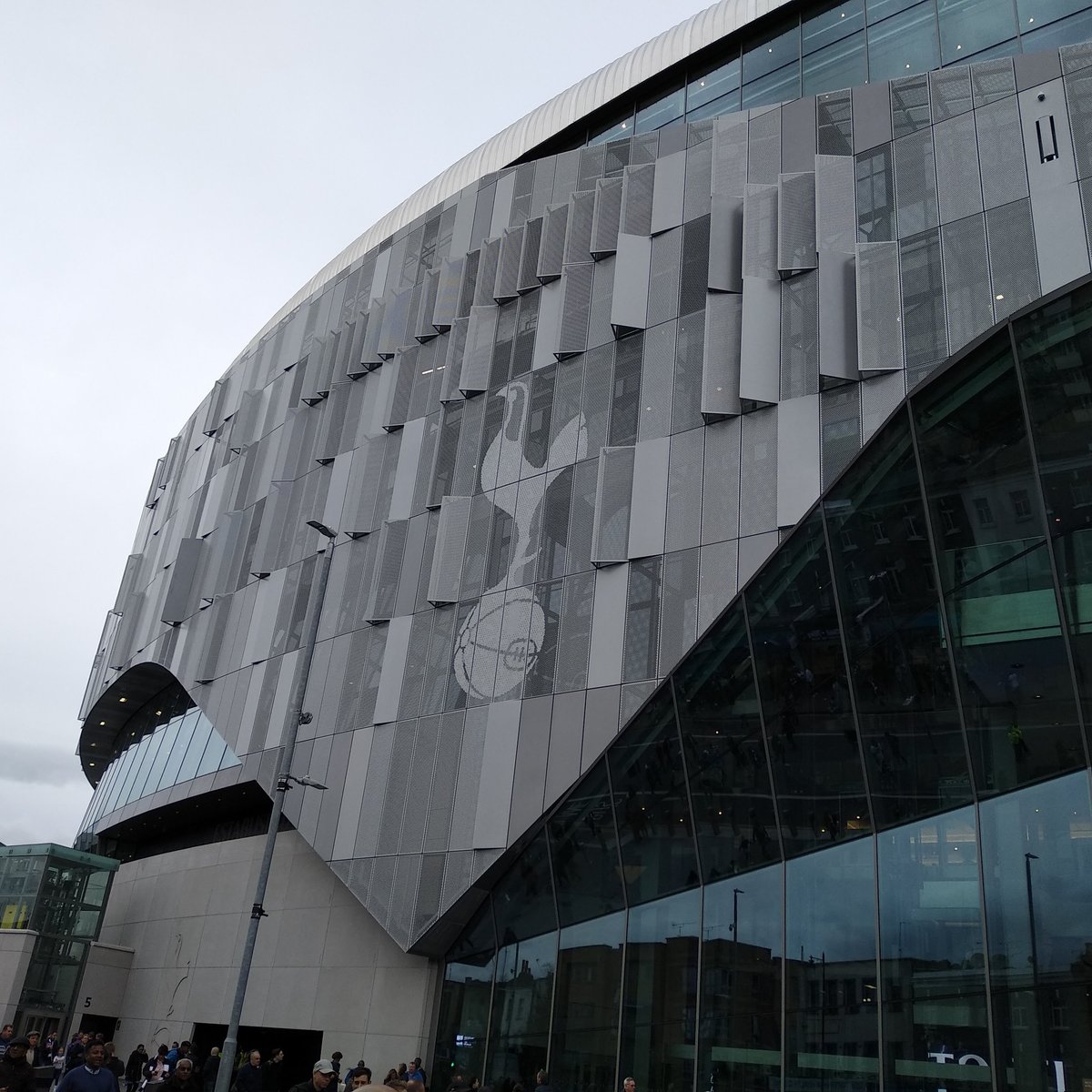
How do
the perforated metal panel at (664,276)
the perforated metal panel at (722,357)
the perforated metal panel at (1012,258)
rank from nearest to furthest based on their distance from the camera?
the perforated metal panel at (1012,258), the perforated metal panel at (722,357), the perforated metal panel at (664,276)

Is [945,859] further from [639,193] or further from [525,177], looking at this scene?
[525,177]

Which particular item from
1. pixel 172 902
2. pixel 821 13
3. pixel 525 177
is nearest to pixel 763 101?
pixel 821 13

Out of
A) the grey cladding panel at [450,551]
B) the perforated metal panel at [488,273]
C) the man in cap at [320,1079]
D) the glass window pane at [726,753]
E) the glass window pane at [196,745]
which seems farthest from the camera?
the glass window pane at [196,745]

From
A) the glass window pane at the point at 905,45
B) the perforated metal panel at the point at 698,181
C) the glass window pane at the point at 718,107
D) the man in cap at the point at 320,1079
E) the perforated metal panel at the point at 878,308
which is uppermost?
the glass window pane at the point at 718,107

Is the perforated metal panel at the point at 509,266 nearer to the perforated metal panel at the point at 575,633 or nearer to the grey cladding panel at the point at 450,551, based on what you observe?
the grey cladding panel at the point at 450,551

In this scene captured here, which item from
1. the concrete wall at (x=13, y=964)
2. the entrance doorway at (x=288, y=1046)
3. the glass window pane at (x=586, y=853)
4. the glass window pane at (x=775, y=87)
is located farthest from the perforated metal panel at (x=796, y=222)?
the concrete wall at (x=13, y=964)

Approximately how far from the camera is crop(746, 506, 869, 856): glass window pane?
→ 58.7ft

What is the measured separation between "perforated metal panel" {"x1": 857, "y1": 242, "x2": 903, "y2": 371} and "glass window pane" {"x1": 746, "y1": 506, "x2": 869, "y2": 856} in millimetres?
3700

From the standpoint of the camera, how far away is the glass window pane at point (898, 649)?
54.4 ft

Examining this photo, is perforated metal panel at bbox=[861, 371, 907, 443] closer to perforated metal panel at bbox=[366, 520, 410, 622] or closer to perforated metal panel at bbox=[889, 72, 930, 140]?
perforated metal panel at bbox=[889, 72, 930, 140]

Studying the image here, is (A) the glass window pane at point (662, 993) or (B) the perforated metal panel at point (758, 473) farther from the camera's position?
(B) the perforated metal panel at point (758, 473)

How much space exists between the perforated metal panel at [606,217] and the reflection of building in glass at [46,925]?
30.6 m

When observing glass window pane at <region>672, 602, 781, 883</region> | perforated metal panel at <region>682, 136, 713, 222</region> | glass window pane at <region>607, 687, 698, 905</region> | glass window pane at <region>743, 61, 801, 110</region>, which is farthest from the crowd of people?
glass window pane at <region>743, 61, 801, 110</region>

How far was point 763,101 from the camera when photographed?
28.8 m
